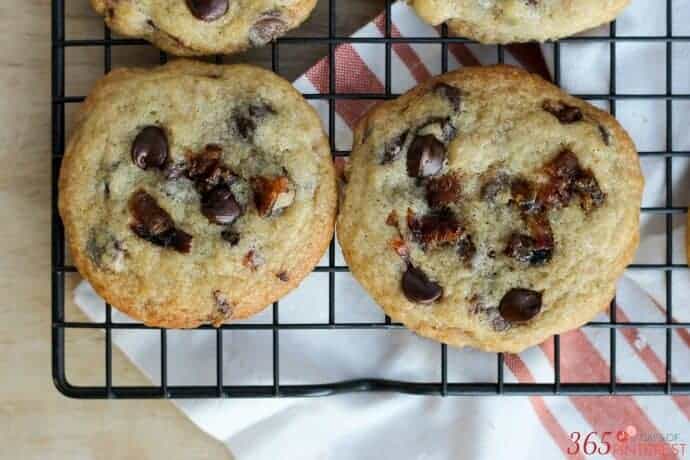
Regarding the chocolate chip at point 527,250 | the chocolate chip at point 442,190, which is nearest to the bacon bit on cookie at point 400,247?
the chocolate chip at point 442,190

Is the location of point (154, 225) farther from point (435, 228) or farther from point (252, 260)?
point (435, 228)

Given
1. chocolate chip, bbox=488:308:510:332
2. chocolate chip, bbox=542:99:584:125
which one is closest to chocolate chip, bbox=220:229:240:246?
chocolate chip, bbox=488:308:510:332

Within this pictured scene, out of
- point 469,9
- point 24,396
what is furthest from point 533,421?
point 24,396

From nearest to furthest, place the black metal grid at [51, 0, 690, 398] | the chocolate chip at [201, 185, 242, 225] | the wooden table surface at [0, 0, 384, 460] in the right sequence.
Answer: the chocolate chip at [201, 185, 242, 225], the black metal grid at [51, 0, 690, 398], the wooden table surface at [0, 0, 384, 460]

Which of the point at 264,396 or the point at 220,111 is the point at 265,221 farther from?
the point at 264,396

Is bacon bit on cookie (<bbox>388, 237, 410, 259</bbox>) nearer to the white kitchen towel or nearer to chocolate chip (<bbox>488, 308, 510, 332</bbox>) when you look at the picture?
chocolate chip (<bbox>488, 308, 510, 332</bbox>)

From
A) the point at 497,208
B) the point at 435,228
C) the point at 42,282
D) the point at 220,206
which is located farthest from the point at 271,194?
the point at 42,282

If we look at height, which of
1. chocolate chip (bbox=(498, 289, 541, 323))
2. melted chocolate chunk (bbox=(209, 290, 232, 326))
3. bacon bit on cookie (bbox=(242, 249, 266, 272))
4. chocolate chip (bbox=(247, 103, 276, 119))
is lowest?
melted chocolate chunk (bbox=(209, 290, 232, 326))
